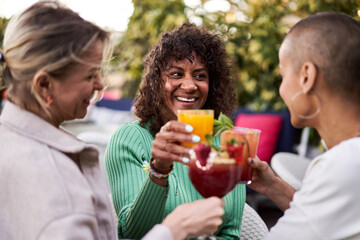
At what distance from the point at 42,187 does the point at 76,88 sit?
0.34 m

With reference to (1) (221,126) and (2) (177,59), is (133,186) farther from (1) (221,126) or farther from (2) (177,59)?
(2) (177,59)

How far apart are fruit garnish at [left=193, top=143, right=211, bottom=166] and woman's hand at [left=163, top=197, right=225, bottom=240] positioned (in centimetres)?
13

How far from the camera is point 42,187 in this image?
1025 mm

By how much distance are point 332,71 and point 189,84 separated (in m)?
0.95

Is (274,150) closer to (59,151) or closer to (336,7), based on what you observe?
(336,7)

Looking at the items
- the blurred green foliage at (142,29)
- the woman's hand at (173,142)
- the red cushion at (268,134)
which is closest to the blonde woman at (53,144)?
the woman's hand at (173,142)

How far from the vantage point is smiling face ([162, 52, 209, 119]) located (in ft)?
6.98

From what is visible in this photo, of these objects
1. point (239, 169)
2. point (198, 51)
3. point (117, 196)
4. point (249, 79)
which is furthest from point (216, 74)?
point (249, 79)

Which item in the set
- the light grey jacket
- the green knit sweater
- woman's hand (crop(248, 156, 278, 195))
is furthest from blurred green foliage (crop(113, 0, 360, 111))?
the light grey jacket

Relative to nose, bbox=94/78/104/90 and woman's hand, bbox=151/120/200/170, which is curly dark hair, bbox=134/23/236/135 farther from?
nose, bbox=94/78/104/90

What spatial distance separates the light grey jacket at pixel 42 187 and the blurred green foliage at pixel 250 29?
4327 millimetres

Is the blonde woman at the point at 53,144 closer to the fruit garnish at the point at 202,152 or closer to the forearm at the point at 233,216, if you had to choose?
the fruit garnish at the point at 202,152

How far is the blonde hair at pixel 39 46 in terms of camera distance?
1.15 meters

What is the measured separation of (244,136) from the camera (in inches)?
55.4
